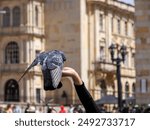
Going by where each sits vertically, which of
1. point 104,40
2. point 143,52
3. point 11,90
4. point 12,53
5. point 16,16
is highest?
point 16,16

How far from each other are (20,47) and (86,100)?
57292mm

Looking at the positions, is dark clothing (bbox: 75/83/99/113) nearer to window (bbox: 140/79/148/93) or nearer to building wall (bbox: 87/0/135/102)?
window (bbox: 140/79/148/93)

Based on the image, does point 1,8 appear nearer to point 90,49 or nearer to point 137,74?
point 90,49

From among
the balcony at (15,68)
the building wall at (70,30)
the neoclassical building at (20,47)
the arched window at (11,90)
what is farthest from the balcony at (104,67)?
the arched window at (11,90)

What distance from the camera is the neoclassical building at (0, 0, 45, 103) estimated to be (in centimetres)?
5950

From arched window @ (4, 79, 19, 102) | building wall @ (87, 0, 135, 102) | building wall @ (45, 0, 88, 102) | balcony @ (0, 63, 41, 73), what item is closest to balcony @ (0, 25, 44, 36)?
building wall @ (45, 0, 88, 102)

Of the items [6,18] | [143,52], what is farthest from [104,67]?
[143,52]

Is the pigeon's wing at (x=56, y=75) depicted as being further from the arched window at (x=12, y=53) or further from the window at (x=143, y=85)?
the arched window at (x=12, y=53)

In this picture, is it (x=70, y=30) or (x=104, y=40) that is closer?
(x=70, y=30)

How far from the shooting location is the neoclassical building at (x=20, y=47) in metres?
59.5

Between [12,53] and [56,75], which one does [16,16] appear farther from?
[56,75]

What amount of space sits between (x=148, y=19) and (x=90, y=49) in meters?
40.8

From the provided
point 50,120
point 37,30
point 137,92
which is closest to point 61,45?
point 37,30

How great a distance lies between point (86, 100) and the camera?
3.09 m
